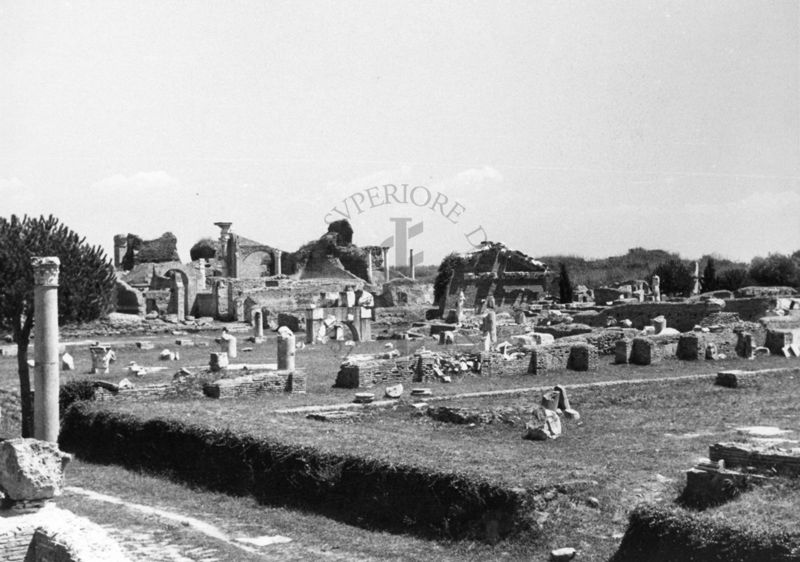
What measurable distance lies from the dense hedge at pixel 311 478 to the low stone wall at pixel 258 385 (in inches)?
109

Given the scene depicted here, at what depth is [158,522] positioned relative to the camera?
10.9m

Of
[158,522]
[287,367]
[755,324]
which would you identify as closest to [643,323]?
[755,324]

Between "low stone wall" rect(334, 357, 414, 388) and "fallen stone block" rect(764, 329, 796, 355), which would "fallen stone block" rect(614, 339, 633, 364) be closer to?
"fallen stone block" rect(764, 329, 796, 355)

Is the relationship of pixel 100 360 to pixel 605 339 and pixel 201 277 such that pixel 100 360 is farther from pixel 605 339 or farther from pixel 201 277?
pixel 201 277

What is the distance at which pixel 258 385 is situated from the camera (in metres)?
18.9

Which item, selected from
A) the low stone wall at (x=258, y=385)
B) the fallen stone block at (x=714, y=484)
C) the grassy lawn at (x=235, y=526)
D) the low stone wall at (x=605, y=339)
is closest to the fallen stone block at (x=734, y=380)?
the low stone wall at (x=605, y=339)

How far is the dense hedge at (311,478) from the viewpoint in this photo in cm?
959

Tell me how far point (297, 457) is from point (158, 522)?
5.89ft

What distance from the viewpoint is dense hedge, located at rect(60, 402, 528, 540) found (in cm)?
959

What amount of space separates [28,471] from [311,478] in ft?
11.0

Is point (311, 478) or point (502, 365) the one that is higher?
point (502, 365)

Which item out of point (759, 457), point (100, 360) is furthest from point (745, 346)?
point (759, 457)

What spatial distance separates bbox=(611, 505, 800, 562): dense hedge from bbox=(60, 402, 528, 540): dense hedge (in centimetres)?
130

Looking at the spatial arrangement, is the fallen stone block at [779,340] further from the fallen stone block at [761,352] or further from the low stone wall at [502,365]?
the low stone wall at [502,365]
